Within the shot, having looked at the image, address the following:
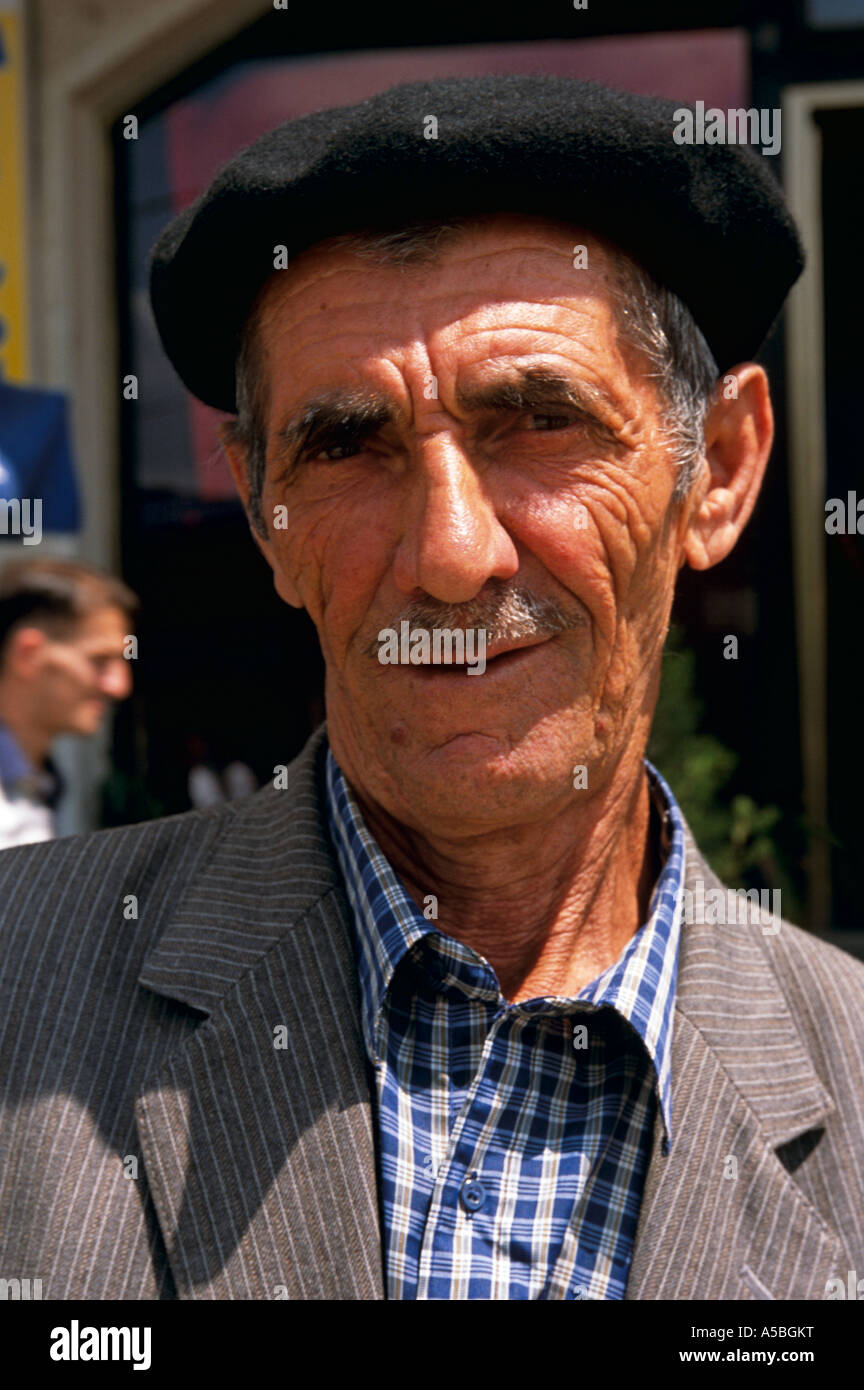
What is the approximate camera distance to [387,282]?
5.16 feet

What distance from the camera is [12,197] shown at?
19.0 feet

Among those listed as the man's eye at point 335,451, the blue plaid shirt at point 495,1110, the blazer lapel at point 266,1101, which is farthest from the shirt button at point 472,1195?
the man's eye at point 335,451

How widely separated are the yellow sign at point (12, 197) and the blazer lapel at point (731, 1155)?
4887mm

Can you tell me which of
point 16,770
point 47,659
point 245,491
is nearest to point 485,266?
point 245,491

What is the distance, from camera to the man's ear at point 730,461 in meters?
1.88

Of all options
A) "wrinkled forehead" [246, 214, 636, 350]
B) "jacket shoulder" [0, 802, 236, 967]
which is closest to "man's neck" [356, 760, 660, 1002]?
"jacket shoulder" [0, 802, 236, 967]

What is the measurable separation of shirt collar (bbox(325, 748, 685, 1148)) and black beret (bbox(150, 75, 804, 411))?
68 cm

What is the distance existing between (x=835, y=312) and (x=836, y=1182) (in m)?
4.63

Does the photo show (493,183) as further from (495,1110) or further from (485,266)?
(495,1110)

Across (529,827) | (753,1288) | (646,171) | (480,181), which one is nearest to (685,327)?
(646,171)

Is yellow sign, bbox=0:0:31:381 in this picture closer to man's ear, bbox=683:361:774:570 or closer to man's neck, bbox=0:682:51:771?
man's neck, bbox=0:682:51:771

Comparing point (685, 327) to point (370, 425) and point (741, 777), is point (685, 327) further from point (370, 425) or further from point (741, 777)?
point (741, 777)

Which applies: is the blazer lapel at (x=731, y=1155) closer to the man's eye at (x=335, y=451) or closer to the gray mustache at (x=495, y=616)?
the gray mustache at (x=495, y=616)

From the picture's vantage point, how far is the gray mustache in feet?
5.15
